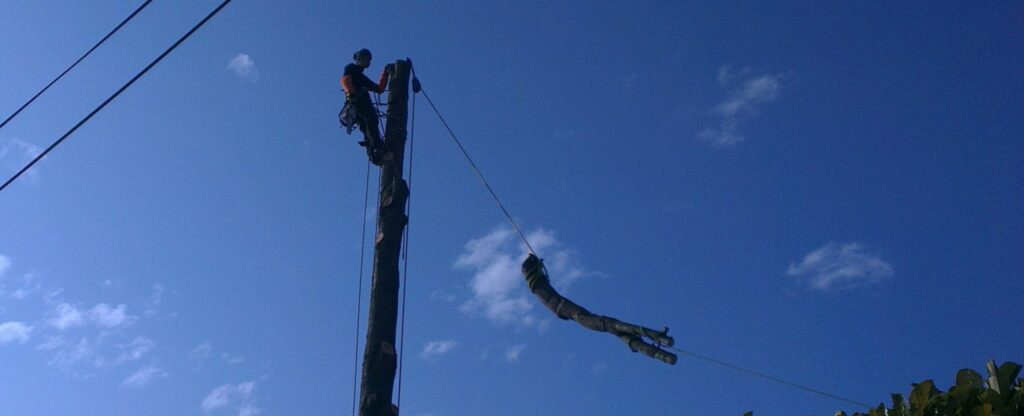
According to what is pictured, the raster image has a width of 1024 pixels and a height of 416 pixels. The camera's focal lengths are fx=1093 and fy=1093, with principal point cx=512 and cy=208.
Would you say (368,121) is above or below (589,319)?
above

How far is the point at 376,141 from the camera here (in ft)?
28.6

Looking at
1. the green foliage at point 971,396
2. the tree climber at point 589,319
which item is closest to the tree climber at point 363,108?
the tree climber at point 589,319

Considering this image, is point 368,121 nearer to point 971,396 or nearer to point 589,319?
point 589,319

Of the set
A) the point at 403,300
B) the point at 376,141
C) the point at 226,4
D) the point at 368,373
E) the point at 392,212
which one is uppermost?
the point at 226,4

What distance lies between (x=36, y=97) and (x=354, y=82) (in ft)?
9.09

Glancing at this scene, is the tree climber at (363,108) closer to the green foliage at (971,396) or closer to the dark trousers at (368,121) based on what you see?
the dark trousers at (368,121)

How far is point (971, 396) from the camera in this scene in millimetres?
7297

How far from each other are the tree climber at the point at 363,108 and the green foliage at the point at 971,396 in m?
4.32

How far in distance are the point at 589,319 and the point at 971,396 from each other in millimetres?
2621

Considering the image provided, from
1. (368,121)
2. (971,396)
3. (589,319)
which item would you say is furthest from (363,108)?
(971,396)

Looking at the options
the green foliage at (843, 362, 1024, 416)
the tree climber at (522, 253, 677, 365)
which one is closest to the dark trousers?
the tree climber at (522, 253, 677, 365)

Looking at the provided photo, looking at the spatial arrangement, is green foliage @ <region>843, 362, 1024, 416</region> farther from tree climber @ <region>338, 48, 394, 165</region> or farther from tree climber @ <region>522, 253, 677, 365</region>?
tree climber @ <region>338, 48, 394, 165</region>

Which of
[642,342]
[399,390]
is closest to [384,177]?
[399,390]

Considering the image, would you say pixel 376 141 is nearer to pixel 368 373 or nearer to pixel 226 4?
pixel 226 4
